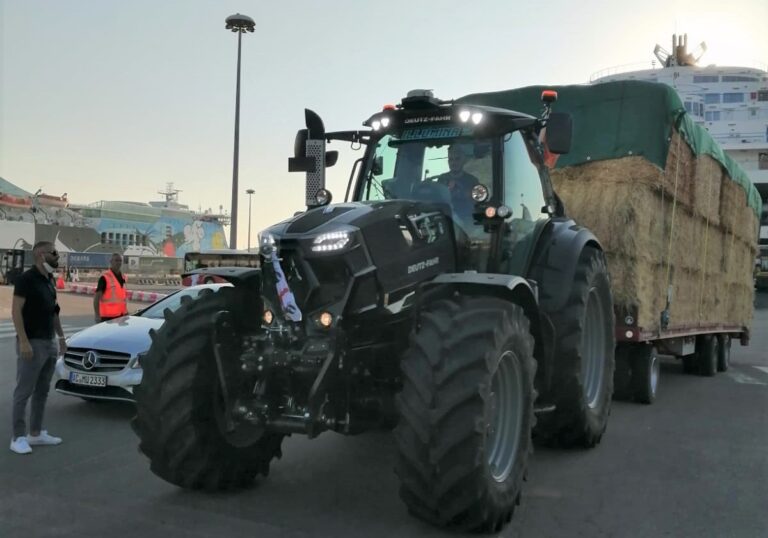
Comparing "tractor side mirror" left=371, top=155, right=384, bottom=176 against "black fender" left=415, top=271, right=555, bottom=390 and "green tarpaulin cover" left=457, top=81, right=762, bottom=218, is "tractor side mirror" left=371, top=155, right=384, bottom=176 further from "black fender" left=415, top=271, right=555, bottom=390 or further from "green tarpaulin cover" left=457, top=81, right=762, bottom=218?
"green tarpaulin cover" left=457, top=81, right=762, bottom=218

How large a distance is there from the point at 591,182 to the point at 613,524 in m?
4.67

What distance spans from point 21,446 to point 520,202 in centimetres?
465

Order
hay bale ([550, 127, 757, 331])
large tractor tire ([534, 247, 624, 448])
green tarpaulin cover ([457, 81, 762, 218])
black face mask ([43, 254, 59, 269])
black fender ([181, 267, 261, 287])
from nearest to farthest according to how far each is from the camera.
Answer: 1. black fender ([181, 267, 261, 287])
2. large tractor tire ([534, 247, 624, 448])
3. black face mask ([43, 254, 59, 269])
4. hay bale ([550, 127, 757, 331])
5. green tarpaulin cover ([457, 81, 762, 218])

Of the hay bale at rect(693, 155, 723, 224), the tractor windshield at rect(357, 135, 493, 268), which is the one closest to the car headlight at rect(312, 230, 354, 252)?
the tractor windshield at rect(357, 135, 493, 268)

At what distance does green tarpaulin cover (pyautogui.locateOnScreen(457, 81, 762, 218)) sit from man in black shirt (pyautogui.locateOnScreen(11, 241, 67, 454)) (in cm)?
548

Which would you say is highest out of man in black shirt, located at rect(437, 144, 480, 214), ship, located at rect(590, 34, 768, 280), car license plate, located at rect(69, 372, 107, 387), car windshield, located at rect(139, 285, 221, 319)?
ship, located at rect(590, 34, 768, 280)

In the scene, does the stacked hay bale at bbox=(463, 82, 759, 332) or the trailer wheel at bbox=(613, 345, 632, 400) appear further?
the trailer wheel at bbox=(613, 345, 632, 400)

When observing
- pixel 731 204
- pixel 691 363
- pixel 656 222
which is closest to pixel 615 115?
pixel 656 222

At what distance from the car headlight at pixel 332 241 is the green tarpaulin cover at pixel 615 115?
4.65m

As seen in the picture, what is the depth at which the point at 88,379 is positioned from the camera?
735 cm

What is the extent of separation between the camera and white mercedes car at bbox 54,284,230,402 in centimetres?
723

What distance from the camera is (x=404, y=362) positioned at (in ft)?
13.0

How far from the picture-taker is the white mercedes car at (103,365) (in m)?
7.23

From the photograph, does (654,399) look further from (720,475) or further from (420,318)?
(420,318)
